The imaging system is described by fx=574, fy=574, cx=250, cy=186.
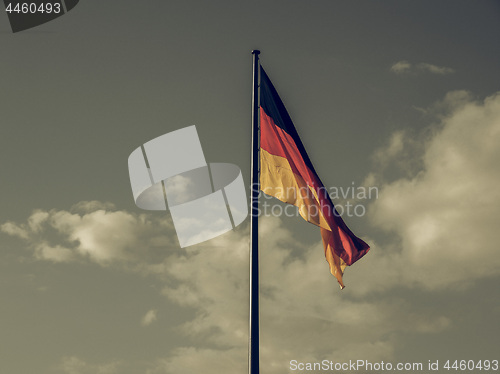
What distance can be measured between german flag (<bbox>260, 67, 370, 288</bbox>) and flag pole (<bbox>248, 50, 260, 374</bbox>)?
38 cm

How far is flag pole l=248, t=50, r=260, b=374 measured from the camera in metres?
10.9

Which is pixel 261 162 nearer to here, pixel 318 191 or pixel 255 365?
pixel 318 191

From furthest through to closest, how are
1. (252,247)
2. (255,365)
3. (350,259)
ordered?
(350,259) → (252,247) → (255,365)

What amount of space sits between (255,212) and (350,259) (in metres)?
3.51

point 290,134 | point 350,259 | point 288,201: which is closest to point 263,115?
point 290,134

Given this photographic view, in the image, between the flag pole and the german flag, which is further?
the german flag

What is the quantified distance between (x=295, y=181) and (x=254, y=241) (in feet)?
8.14

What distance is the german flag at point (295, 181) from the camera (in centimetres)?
1366

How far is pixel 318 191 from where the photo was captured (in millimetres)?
14148

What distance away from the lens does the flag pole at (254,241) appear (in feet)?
35.9

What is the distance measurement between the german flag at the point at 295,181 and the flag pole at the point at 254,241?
38 cm

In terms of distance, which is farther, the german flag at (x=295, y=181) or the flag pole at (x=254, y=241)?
the german flag at (x=295, y=181)

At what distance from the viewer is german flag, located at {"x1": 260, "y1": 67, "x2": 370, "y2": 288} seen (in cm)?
1366

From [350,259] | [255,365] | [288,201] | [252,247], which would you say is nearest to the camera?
[255,365]
